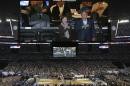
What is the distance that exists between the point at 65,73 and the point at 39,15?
3.75 m

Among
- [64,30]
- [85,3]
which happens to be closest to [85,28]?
[64,30]

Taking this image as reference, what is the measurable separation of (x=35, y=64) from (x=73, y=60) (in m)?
2.46

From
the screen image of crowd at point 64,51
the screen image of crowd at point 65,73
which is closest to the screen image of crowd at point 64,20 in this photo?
the screen image of crowd at point 64,51

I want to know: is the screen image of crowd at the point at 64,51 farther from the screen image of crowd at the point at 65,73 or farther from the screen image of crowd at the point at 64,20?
the screen image of crowd at the point at 65,73

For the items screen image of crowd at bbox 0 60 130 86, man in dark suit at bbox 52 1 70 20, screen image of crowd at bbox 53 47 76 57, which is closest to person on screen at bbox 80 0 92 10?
man in dark suit at bbox 52 1 70 20

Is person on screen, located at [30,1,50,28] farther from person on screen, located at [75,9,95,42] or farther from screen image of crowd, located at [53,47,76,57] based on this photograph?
person on screen, located at [75,9,95,42]

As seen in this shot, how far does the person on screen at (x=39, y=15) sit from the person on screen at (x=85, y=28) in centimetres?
177

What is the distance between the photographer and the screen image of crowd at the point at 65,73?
58.0 feet

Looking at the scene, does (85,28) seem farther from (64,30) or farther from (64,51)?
(64,51)

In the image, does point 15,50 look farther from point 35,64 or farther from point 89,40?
point 89,40

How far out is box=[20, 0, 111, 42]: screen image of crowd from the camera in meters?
19.8

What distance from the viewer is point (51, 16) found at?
65.3 ft

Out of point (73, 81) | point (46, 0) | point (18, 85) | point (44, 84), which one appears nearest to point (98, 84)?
point (73, 81)

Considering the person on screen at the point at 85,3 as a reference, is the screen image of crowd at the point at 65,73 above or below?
below
